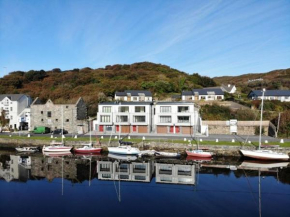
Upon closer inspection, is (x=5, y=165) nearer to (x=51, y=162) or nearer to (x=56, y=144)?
(x=51, y=162)

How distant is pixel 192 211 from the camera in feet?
67.3

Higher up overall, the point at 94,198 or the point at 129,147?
the point at 129,147

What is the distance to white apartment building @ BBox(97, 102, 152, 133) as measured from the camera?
180ft

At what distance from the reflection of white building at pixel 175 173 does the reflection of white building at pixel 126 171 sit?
1.12 meters

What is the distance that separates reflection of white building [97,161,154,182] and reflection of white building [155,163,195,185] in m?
1.12

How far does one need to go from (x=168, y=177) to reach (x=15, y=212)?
16.7m

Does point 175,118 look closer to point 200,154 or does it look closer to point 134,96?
point 200,154

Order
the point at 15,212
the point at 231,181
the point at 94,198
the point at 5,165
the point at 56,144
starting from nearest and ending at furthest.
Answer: the point at 15,212, the point at 94,198, the point at 231,181, the point at 5,165, the point at 56,144

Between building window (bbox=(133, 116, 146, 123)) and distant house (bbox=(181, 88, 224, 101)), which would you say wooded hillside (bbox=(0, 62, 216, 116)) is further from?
building window (bbox=(133, 116, 146, 123))

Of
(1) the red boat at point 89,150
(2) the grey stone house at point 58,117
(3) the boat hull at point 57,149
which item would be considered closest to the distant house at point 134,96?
(2) the grey stone house at point 58,117

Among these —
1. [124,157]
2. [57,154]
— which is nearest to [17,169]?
[57,154]

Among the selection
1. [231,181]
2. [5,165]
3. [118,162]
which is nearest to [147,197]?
[231,181]

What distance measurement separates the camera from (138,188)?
1038 inches

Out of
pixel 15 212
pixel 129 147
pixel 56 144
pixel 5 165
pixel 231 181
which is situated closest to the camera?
pixel 15 212
